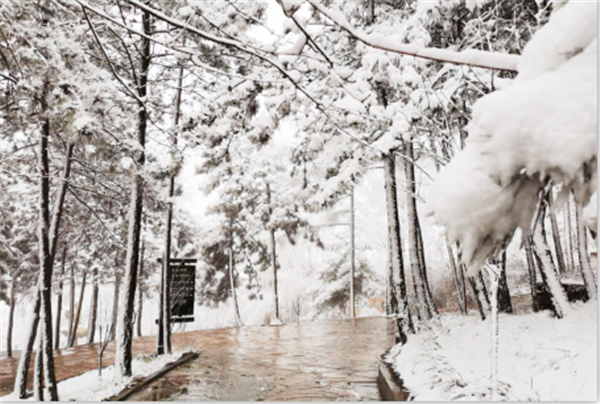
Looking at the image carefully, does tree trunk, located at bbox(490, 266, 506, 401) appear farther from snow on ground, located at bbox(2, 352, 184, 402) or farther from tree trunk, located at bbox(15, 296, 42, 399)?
tree trunk, located at bbox(15, 296, 42, 399)

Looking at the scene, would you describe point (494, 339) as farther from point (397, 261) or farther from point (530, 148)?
point (530, 148)

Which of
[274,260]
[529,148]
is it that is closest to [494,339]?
[529,148]

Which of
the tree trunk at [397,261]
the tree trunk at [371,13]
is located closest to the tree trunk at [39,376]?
the tree trunk at [397,261]

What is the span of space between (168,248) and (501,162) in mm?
7206

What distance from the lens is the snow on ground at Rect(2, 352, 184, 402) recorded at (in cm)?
468

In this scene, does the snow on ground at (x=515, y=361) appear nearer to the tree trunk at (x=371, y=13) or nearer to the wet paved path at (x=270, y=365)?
the wet paved path at (x=270, y=365)

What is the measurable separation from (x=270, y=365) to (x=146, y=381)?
199 centimetres

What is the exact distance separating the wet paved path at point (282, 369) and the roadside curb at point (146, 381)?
0.31 feet

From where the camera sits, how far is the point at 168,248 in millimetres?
7195

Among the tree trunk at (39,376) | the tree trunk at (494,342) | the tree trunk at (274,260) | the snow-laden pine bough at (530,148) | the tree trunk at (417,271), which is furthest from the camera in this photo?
the tree trunk at (274,260)

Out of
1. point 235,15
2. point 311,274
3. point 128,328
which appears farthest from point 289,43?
point 311,274

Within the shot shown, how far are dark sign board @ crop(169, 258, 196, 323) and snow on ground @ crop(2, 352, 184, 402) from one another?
3.45ft

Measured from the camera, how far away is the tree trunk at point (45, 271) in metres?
4.60

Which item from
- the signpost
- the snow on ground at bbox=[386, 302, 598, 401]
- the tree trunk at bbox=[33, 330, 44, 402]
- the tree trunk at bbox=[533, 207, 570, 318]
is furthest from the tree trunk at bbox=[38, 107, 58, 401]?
the tree trunk at bbox=[533, 207, 570, 318]
